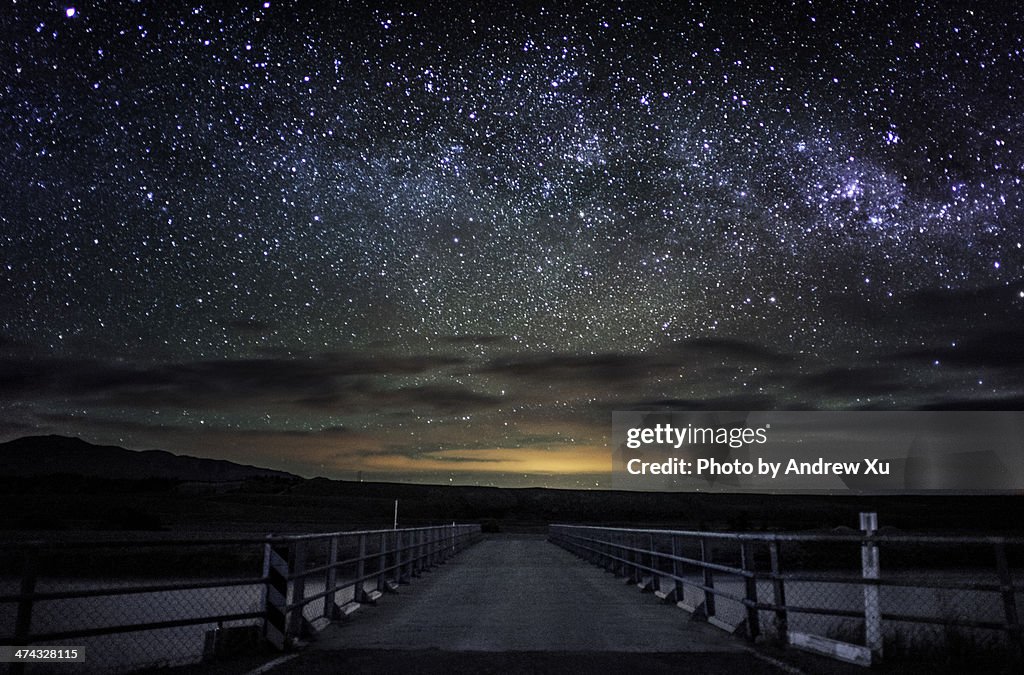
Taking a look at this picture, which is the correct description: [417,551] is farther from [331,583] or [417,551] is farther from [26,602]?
[26,602]

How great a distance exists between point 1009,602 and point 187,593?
27.9 metres

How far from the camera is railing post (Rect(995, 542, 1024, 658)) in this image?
6230 millimetres

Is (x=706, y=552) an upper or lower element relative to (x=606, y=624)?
upper

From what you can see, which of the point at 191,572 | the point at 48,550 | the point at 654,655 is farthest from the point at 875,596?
the point at 191,572

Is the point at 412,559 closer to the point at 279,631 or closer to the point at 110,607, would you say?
the point at 279,631

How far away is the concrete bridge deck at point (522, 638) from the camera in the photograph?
725 centimetres

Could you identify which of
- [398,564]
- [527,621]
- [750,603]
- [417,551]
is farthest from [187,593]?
[750,603]

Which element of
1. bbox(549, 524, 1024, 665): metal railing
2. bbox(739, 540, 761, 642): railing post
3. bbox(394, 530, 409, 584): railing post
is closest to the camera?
bbox(549, 524, 1024, 665): metal railing

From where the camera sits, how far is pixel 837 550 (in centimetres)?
5931

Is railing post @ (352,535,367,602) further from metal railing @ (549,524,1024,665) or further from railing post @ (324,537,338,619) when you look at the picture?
metal railing @ (549,524,1024,665)

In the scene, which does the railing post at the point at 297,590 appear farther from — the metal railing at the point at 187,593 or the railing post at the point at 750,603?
the railing post at the point at 750,603

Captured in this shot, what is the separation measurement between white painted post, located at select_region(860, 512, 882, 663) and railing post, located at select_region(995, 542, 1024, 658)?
1048 millimetres

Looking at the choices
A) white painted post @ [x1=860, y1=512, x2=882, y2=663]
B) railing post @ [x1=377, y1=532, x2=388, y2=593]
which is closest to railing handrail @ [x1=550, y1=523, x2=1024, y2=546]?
white painted post @ [x1=860, y1=512, x2=882, y2=663]

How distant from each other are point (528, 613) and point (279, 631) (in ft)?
14.5
